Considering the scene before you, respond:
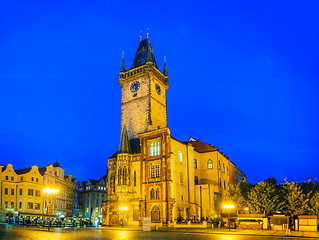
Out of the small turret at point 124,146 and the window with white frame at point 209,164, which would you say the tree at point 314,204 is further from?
the small turret at point 124,146

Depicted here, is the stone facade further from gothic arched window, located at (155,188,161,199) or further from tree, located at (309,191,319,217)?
tree, located at (309,191,319,217)

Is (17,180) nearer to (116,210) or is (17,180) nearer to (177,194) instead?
(116,210)

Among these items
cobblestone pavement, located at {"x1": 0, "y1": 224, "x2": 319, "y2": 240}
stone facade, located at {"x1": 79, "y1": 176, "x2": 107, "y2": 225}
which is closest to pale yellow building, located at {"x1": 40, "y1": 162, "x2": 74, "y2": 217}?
stone facade, located at {"x1": 79, "y1": 176, "x2": 107, "y2": 225}

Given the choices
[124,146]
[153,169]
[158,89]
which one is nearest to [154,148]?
[153,169]

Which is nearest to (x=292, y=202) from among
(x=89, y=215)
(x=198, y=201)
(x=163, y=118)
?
(x=198, y=201)

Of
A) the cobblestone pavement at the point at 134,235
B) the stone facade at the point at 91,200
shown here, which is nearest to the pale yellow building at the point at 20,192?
the stone facade at the point at 91,200

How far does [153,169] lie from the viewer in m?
57.7

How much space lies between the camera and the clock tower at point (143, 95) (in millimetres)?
68000

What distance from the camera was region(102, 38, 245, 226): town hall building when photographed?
55.8 meters

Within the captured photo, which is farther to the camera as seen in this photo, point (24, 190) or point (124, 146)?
point (24, 190)

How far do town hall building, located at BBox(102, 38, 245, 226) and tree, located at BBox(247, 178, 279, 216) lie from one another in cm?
929

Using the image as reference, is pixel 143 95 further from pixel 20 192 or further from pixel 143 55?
pixel 20 192

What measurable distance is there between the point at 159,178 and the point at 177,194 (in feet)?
14.1

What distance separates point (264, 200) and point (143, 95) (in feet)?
106
